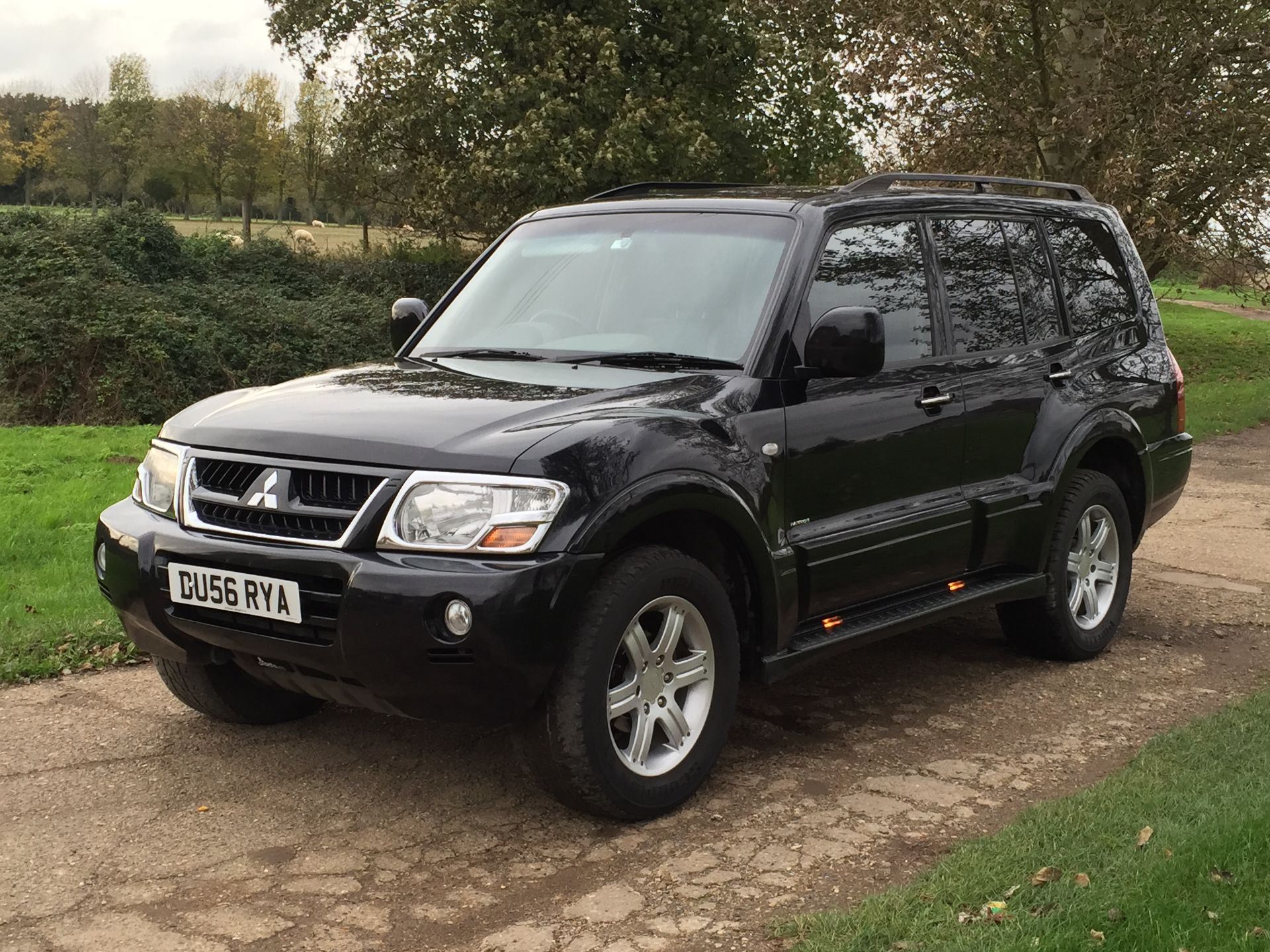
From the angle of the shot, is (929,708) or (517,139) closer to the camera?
(929,708)

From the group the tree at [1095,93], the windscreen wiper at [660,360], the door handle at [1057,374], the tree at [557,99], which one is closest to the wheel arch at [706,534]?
the windscreen wiper at [660,360]

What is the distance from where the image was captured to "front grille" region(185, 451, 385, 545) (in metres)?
3.98

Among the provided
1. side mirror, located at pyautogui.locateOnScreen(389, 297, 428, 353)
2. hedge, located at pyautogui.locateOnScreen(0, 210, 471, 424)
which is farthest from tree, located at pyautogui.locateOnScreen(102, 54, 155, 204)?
side mirror, located at pyautogui.locateOnScreen(389, 297, 428, 353)

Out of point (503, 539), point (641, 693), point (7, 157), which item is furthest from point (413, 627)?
point (7, 157)

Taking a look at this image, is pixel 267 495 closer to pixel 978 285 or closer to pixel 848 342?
pixel 848 342

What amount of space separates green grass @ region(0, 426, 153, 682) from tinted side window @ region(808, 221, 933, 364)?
3468 mm

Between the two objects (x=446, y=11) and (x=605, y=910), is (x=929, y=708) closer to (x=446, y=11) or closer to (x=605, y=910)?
(x=605, y=910)

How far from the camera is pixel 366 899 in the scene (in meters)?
3.74

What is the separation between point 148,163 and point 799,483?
46707 millimetres

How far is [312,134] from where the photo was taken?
145ft

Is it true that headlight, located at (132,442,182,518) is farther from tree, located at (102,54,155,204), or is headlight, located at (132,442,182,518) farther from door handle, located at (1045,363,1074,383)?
tree, located at (102,54,155,204)

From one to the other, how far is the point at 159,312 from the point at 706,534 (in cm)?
1934

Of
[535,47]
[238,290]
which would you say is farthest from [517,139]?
[238,290]

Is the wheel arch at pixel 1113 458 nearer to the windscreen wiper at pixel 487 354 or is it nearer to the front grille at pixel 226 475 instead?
the windscreen wiper at pixel 487 354
